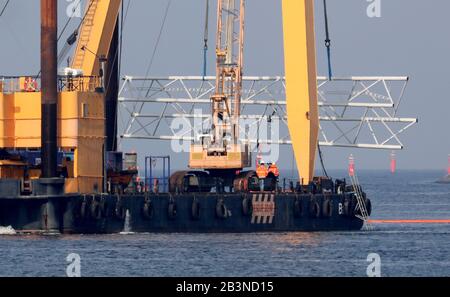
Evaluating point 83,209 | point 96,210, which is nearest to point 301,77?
point 96,210

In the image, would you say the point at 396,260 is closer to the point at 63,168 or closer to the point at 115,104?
the point at 63,168

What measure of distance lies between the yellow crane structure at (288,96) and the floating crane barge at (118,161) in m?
0.06

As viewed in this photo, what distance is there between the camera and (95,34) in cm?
7012

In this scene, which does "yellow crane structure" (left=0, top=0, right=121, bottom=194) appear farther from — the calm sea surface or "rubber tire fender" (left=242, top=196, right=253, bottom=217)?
"rubber tire fender" (left=242, top=196, right=253, bottom=217)

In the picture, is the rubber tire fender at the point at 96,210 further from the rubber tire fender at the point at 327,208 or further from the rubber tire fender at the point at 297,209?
the rubber tire fender at the point at 327,208

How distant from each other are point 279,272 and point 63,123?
18.3 m

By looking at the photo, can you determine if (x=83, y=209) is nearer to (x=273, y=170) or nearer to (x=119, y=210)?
(x=119, y=210)

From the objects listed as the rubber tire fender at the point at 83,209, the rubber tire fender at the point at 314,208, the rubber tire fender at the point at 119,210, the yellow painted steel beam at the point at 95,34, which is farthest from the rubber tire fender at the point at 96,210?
the rubber tire fender at the point at 314,208

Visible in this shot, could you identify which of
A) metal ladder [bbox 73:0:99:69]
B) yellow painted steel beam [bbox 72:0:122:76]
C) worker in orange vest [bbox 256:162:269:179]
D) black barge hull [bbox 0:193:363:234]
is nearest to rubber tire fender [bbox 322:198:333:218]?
black barge hull [bbox 0:193:363:234]

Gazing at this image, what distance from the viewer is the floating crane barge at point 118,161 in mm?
61812

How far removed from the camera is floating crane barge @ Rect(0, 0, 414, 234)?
61.8 m

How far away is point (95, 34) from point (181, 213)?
10331 mm

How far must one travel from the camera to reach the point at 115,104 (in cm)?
7438

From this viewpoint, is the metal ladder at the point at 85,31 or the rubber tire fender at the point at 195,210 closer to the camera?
the rubber tire fender at the point at 195,210
